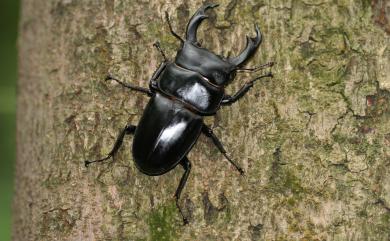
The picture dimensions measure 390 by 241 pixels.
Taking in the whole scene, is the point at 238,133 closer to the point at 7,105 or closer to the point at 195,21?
the point at 195,21

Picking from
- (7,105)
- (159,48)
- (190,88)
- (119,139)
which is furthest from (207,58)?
(7,105)

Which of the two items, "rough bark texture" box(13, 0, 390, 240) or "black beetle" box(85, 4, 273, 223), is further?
"black beetle" box(85, 4, 273, 223)

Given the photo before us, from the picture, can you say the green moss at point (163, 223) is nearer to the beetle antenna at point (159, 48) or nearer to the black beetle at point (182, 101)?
the black beetle at point (182, 101)

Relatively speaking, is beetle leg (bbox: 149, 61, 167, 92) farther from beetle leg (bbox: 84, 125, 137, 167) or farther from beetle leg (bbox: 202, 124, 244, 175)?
beetle leg (bbox: 202, 124, 244, 175)

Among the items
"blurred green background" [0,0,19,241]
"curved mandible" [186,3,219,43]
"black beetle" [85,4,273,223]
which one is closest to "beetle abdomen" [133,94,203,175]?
"black beetle" [85,4,273,223]

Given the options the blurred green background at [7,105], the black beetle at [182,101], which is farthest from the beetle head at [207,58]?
the blurred green background at [7,105]

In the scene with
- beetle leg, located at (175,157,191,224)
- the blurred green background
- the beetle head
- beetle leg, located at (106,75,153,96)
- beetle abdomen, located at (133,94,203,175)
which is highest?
the beetle head
